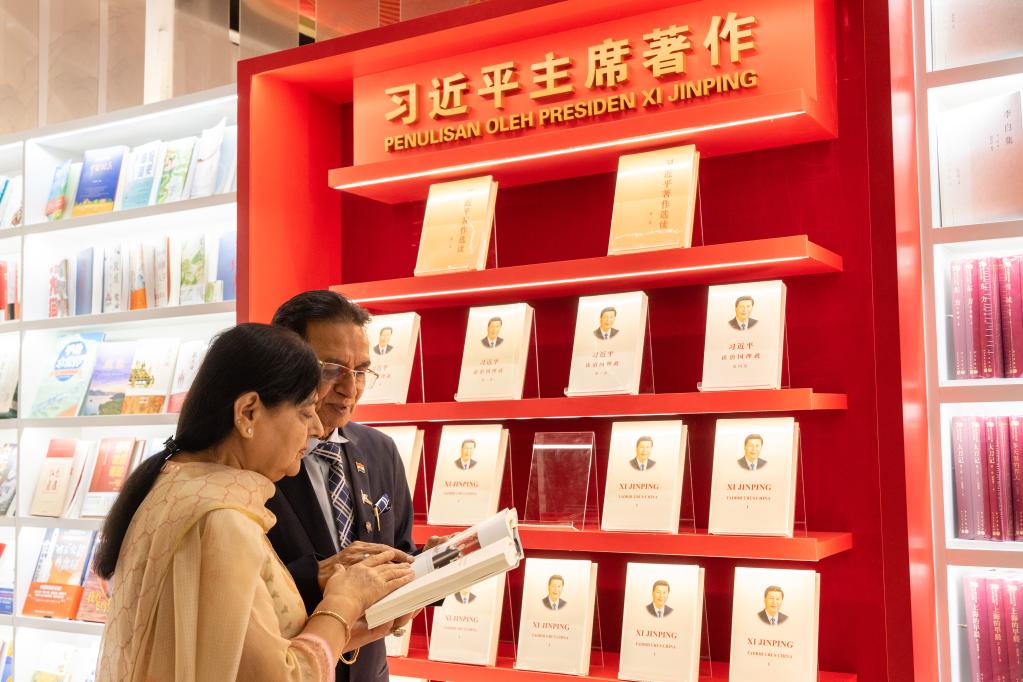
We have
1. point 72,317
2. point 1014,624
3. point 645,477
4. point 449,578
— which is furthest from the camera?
point 72,317

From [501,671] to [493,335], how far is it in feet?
3.33

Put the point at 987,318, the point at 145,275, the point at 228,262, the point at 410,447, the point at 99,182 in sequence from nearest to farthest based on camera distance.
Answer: the point at 987,318 → the point at 410,447 → the point at 228,262 → the point at 145,275 → the point at 99,182

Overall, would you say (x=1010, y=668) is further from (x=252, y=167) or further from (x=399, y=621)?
(x=252, y=167)

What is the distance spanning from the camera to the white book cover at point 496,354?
3.15 metres

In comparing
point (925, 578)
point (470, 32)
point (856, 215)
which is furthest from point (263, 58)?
point (925, 578)

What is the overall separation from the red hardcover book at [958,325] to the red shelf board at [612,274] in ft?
1.01

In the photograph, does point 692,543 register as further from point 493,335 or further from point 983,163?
point 983,163

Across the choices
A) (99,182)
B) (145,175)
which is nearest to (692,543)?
(145,175)

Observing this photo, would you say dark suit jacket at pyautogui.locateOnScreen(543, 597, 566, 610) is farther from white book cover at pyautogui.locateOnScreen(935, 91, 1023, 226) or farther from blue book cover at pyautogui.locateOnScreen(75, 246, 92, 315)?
blue book cover at pyautogui.locateOnScreen(75, 246, 92, 315)

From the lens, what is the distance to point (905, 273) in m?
2.64

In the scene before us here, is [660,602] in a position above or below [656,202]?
below

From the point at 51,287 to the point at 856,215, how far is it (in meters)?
3.28

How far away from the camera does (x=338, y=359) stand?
2.16m

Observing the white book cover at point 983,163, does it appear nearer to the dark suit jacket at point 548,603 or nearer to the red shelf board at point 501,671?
the red shelf board at point 501,671
